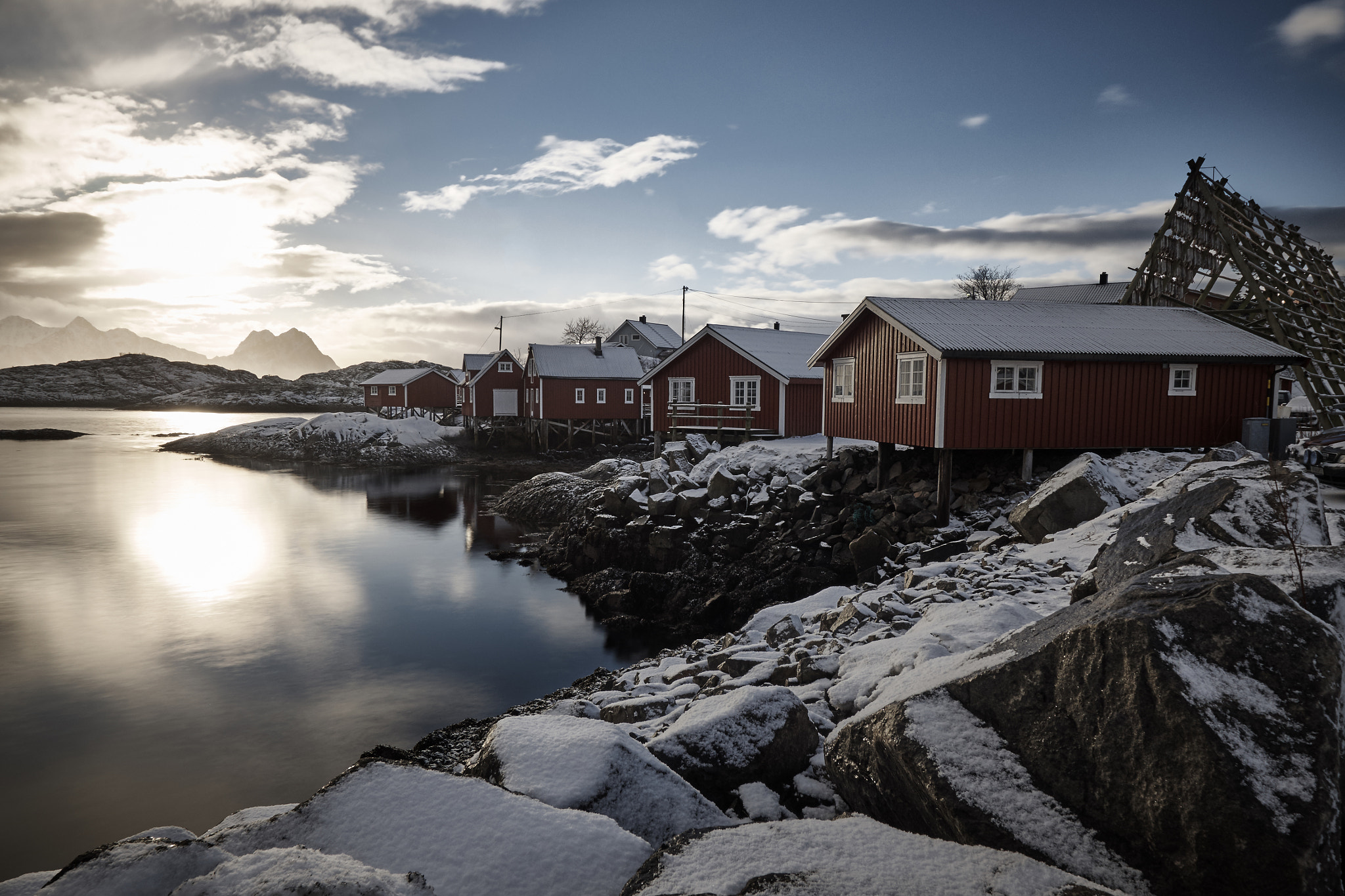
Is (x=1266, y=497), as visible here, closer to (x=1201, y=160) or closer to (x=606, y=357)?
(x=1201, y=160)

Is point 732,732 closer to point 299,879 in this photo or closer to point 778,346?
point 299,879

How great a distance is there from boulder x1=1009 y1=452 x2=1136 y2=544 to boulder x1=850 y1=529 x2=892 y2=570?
8.50 feet

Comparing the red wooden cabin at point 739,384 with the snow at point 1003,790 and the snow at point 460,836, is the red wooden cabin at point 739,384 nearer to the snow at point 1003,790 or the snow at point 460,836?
the snow at point 1003,790

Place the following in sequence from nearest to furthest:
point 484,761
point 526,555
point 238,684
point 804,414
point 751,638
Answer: point 484,761 < point 751,638 < point 238,684 < point 526,555 < point 804,414

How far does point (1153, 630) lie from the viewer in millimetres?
3379

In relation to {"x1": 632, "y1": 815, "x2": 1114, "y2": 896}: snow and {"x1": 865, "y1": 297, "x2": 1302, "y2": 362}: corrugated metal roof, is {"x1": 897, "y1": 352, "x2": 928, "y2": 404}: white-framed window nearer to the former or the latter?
{"x1": 865, "y1": 297, "x2": 1302, "y2": 362}: corrugated metal roof

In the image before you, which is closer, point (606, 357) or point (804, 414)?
point (804, 414)

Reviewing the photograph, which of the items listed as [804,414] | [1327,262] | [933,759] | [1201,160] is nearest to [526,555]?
[804,414]

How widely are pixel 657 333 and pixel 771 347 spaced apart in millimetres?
37218

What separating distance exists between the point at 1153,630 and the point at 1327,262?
30.6m

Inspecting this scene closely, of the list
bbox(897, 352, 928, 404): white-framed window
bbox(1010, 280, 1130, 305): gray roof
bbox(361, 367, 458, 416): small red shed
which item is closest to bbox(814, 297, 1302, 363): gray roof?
bbox(897, 352, 928, 404): white-framed window

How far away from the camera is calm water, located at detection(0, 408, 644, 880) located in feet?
29.4

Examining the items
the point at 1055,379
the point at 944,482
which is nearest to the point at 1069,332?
the point at 1055,379

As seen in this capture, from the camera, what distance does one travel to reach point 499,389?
168 feet
